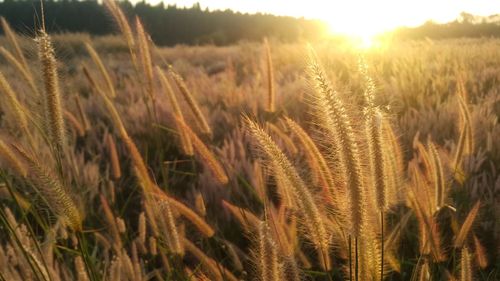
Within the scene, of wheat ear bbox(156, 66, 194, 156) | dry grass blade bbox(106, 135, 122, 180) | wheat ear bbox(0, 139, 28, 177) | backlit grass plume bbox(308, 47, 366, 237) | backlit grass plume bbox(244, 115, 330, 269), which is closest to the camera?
backlit grass plume bbox(308, 47, 366, 237)

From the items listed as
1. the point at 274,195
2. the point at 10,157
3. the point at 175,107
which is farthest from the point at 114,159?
the point at 274,195

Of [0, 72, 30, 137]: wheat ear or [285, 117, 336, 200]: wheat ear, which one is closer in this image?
[285, 117, 336, 200]: wheat ear

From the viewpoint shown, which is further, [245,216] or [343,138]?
[245,216]

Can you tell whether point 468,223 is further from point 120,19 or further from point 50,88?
point 120,19

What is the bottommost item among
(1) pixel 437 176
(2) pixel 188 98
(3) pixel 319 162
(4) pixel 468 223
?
(4) pixel 468 223

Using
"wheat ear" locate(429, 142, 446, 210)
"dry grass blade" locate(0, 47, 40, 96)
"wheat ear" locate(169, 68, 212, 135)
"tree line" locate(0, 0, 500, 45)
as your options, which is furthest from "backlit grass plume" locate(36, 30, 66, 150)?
"tree line" locate(0, 0, 500, 45)

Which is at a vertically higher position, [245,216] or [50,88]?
[50,88]

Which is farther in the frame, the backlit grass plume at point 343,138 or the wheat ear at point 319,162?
the wheat ear at point 319,162

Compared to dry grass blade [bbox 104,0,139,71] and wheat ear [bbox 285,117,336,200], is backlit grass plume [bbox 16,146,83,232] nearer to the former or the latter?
wheat ear [bbox 285,117,336,200]

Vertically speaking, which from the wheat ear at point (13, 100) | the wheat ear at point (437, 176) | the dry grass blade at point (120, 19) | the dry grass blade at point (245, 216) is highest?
the dry grass blade at point (120, 19)

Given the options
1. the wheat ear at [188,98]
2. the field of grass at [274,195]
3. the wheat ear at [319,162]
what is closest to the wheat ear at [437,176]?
the field of grass at [274,195]

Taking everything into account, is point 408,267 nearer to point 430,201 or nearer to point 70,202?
point 430,201

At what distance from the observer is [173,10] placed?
57.0 meters

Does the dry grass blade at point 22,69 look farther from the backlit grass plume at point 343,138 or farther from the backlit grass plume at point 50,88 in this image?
the backlit grass plume at point 343,138
